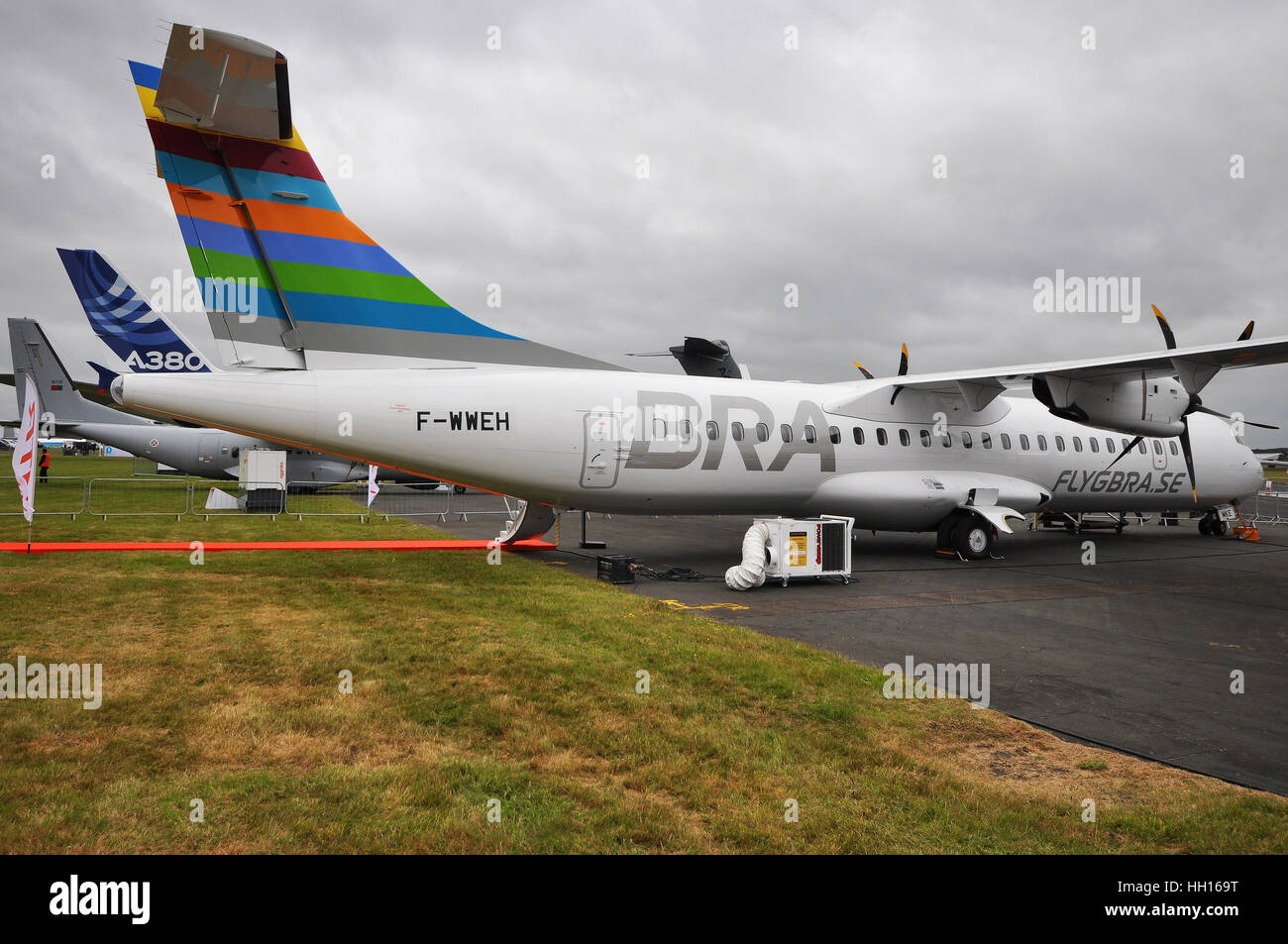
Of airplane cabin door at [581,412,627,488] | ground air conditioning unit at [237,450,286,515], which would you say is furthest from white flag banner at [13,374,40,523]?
ground air conditioning unit at [237,450,286,515]

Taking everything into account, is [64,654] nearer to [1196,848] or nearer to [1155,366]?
[1196,848]

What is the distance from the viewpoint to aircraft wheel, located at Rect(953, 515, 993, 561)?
601 inches

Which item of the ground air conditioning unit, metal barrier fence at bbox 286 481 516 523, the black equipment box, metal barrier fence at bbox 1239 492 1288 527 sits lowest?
metal barrier fence at bbox 1239 492 1288 527

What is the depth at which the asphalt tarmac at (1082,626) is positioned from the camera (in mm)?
5449

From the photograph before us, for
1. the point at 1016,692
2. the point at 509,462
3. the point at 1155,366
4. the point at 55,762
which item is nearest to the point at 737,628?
the point at 1016,692

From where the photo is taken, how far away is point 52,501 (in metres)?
25.2

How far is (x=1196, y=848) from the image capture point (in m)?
3.57

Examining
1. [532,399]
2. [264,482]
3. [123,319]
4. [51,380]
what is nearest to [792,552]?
[532,399]

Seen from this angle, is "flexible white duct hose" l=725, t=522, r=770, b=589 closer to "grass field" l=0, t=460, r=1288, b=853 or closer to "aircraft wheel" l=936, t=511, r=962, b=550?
"grass field" l=0, t=460, r=1288, b=853

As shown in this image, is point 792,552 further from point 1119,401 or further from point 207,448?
point 207,448

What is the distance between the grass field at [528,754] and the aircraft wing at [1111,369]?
9.13 meters

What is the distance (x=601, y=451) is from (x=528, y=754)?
7644 millimetres

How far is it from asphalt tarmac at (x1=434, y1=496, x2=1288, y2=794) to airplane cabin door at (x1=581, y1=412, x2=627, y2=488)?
1.62 m

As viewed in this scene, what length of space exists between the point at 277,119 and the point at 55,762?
7574mm
